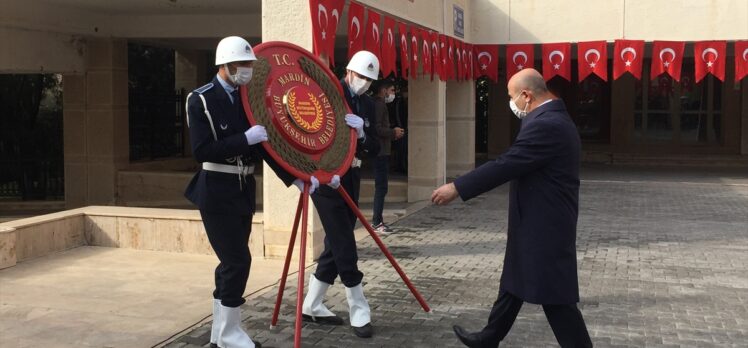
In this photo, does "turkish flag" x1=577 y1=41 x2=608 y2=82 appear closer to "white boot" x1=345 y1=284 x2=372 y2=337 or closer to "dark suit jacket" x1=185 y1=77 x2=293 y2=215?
"white boot" x1=345 y1=284 x2=372 y2=337

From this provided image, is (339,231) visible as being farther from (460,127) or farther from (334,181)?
(460,127)

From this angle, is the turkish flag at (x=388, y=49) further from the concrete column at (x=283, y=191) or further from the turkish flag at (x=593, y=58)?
the turkish flag at (x=593, y=58)

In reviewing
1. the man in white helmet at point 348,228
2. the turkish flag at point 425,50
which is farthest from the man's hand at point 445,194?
the turkish flag at point 425,50

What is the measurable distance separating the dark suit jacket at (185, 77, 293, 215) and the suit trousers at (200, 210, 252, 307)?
59 mm

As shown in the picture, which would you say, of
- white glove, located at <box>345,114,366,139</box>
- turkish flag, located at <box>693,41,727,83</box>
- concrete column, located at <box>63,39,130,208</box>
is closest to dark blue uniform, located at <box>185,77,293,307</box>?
white glove, located at <box>345,114,366,139</box>

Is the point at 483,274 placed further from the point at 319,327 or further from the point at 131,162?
the point at 131,162

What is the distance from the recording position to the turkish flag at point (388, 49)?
30.3ft

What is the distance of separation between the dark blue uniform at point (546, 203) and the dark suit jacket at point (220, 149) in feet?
4.08

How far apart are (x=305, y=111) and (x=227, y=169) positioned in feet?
1.98

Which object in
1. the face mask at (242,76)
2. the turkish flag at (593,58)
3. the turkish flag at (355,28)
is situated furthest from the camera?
the turkish flag at (593,58)

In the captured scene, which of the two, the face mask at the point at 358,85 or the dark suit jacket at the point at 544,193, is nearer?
the dark suit jacket at the point at 544,193

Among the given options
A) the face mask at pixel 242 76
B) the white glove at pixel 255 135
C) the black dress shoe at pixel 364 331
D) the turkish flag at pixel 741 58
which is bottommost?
the black dress shoe at pixel 364 331

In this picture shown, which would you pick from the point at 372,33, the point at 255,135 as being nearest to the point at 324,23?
the point at 372,33

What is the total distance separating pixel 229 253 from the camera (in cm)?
437
